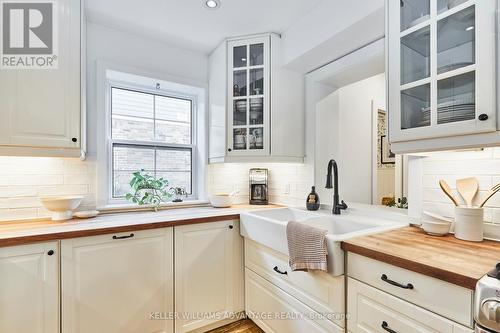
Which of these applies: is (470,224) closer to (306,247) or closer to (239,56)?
(306,247)

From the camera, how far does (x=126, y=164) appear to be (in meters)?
2.38

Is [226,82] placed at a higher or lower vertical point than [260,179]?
higher

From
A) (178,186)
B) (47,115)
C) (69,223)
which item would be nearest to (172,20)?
(47,115)

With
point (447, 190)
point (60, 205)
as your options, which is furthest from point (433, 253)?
point (60, 205)

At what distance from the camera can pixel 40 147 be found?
5.25 feet

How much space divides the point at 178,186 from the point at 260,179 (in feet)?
2.86

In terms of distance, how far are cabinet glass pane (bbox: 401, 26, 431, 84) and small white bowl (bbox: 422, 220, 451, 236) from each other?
2.54ft

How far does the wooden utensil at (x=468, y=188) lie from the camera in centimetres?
134

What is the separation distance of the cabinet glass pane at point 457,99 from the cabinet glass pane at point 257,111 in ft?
4.49

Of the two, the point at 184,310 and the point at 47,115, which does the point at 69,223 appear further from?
the point at 184,310

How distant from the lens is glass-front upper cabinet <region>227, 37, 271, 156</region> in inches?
89.6

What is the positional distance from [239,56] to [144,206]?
1.63 meters

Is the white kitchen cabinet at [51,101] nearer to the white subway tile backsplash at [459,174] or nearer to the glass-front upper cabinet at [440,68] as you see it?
the glass-front upper cabinet at [440,68]
